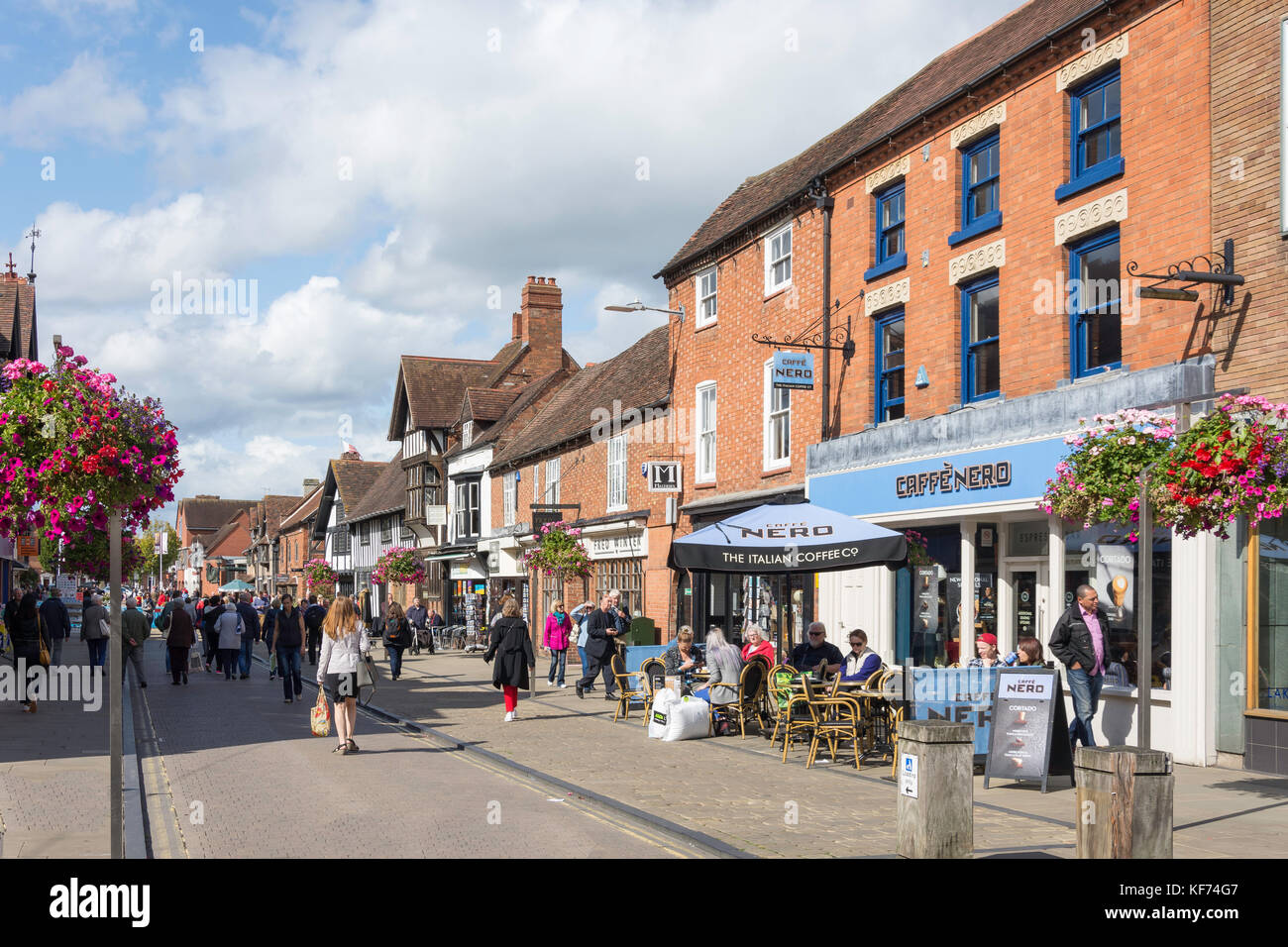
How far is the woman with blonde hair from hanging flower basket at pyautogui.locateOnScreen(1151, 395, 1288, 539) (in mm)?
8554

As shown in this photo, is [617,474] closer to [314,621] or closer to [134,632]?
[314,621]

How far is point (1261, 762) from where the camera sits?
41.1 ft

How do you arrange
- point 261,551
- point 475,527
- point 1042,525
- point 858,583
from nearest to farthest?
1. point 1042,525
2. point 858,583
3. point 475,527
4. point 261,551

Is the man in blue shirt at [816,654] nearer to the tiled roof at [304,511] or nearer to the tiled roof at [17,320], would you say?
the tiled roof at [17,320]

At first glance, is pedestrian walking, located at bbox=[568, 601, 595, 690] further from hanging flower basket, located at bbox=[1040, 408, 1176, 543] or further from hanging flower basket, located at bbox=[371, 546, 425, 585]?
hanging flower basket, located at bbox=[371, 546, 425, 585]

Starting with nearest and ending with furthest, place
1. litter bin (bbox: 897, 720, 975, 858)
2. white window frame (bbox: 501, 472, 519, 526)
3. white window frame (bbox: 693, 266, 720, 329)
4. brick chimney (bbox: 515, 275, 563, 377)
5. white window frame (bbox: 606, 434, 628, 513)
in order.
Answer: litter bin (bbox: 897, 720, 975, 858) < white window frame (bbox: 693, 266, 720, 329) < white window frame (bbox: 606, 434, 628, 513) < white window frame (bbox: 501, 472, 519, 526) < brick chimney (bbox: 515, 275, 563, 377)

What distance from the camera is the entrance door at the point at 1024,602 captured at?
1588cm

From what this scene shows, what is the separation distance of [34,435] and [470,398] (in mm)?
38020

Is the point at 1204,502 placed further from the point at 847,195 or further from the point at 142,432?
the point at 847,195

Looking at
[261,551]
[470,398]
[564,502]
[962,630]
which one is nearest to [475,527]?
[470,398]

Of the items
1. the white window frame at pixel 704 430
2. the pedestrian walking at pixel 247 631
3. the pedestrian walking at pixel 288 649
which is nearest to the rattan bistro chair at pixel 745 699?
the pedestrian walking at pixel 288 649

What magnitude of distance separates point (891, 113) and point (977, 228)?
15.0ft

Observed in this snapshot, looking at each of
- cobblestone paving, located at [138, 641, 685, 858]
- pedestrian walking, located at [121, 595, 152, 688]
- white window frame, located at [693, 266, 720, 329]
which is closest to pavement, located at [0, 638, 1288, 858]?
cobblestone paving, located at [138, 641, 685, 858]

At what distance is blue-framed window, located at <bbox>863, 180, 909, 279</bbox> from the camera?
1925 cm
